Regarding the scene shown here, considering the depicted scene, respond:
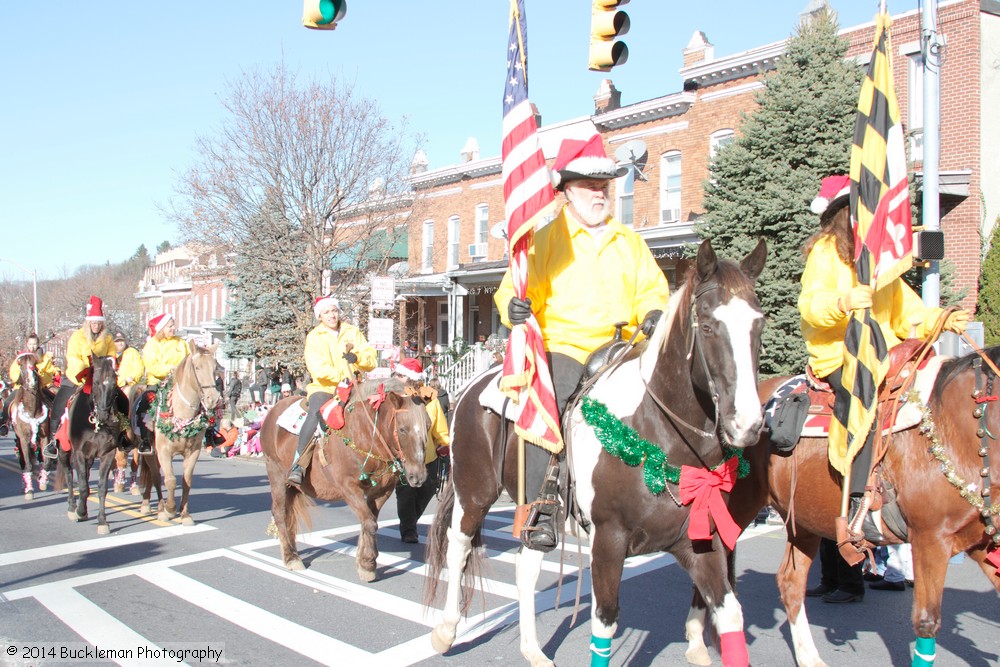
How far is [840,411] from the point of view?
4.52 metres

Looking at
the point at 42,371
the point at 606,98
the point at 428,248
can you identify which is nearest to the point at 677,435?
the point at 42,371

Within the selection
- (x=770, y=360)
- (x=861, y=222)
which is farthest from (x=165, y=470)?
(x=770, y=360)

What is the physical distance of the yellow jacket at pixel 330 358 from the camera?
26.7 ft

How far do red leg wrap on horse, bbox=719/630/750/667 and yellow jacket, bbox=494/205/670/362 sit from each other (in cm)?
181

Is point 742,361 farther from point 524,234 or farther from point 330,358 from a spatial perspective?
point 330,358

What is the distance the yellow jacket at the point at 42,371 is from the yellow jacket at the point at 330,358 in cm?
807

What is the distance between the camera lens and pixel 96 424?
10.2m

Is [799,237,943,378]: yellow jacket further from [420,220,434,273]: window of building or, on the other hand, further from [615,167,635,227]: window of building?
[420,220,434,273]: window of building

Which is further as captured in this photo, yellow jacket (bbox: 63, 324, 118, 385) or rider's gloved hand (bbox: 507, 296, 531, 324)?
yellow jacket (bbox: 63, 324, 118, 385)

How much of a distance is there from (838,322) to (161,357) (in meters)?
9.37

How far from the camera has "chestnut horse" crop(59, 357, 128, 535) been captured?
10055 mm

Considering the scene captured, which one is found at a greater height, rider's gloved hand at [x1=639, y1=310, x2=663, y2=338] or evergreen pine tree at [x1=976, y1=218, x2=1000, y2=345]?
evergreen pine tree at [x1=976, y1=218, x2=1000, y2=345]

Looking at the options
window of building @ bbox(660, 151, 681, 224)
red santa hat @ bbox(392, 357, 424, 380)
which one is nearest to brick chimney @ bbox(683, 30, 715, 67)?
window of building @ bbox(660, 151, 681, 224)

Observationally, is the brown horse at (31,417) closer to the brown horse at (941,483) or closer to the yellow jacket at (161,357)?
the yellow jacket at (161,357)
